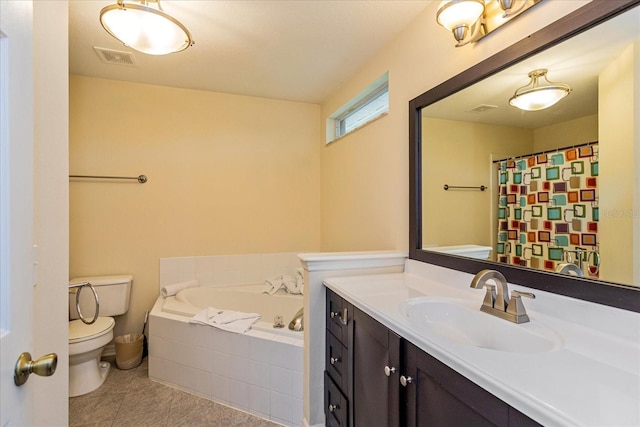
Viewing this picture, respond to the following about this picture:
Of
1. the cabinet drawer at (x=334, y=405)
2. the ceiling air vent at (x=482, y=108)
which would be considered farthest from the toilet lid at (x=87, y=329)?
the ceiling air vent at (x=482, y=108)

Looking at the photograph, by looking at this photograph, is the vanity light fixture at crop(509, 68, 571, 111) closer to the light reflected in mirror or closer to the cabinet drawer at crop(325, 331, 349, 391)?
the light reflected in mirror

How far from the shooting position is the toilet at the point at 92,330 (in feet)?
7.07

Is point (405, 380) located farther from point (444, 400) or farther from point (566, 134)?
point (566, 134)

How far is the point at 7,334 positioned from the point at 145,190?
98.3 inches

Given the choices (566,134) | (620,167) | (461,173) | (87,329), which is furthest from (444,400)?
(87,329)

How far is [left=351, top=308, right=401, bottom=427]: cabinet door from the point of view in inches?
42.0

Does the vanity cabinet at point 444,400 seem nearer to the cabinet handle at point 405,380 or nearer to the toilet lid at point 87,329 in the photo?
the cabinet handle at point 405,380


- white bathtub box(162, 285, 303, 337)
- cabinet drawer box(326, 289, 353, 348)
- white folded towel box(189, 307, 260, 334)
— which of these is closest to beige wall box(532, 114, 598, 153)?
cabinet drawer box(326, 289, 353, 348)

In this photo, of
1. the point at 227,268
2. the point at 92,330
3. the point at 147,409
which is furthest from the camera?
the point at 227,268

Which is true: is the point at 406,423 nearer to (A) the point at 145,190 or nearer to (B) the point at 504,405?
(B) the point at 504,405

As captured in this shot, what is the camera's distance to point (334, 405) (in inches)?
63.0

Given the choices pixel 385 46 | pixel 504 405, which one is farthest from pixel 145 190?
pixel 504 405

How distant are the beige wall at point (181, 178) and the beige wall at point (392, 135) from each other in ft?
1.57

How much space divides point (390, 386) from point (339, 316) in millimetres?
484
